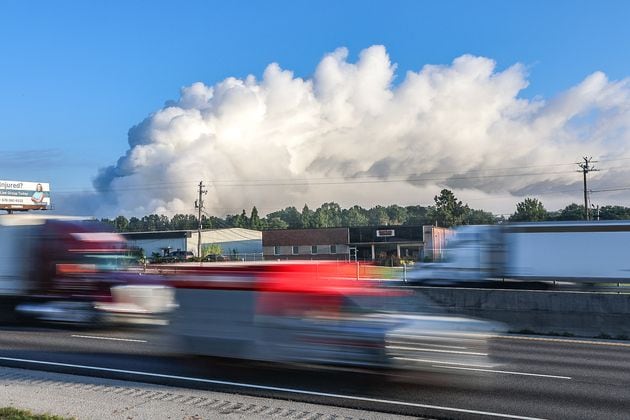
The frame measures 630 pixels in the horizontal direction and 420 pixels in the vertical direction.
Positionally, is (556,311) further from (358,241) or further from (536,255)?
(358,241)

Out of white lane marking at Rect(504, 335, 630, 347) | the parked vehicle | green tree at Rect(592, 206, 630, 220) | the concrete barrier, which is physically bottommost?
white lane marking at Rect(504, 335, 630, 347)

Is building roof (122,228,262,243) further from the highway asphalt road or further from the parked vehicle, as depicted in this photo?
the parked vehicle

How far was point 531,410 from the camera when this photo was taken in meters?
7.29

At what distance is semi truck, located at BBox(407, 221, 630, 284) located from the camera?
26.0 m

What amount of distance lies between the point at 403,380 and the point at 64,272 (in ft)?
31.5

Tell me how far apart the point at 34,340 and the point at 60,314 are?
237cm

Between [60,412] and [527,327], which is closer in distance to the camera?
[60,412]

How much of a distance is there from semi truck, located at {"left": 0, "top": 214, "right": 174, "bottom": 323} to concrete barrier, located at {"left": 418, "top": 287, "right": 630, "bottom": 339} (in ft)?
30.3

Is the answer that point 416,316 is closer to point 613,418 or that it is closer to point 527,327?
point 613,418

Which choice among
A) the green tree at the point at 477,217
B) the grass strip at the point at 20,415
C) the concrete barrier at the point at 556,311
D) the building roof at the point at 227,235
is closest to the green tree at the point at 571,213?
the green tree at the point at 477,217

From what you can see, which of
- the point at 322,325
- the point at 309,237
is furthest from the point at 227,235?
the point at 322,325

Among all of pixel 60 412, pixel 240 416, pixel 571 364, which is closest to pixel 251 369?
pixel 240 416

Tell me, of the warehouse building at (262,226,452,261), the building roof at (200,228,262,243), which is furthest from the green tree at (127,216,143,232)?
the warehouse building at (262,226,452,261)

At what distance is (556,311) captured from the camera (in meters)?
16.0
